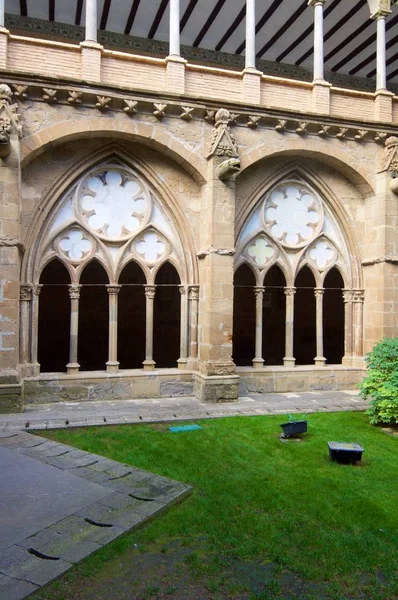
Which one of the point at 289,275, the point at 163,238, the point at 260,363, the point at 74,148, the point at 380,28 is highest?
the point at 380,28

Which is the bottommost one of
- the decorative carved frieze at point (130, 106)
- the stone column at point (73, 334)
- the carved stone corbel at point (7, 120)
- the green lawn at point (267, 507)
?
the green lawn at point (267, 507)

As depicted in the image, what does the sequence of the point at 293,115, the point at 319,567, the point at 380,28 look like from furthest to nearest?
the point at 380,28 → the point at 293,115 → the point at 319,567

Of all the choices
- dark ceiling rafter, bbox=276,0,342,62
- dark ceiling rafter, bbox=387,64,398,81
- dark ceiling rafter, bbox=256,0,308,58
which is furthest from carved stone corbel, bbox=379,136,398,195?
dark ceiling rafter, bbox=387,64,398,81

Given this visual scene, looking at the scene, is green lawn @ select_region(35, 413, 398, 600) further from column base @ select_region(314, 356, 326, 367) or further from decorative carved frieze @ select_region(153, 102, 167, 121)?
decorative carved frieze @ select_region(153, 102, 167, 121)

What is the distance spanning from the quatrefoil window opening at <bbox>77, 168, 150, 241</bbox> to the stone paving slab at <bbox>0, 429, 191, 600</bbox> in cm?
452

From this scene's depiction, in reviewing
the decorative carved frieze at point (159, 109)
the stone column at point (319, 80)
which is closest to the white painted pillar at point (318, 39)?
the stone column at point (319, 80)

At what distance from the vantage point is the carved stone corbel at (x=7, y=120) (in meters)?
7.41

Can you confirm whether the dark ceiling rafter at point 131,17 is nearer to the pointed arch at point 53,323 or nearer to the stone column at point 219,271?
the stone column at point 219,271

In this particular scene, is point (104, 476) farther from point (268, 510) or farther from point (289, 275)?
point (289, 275)

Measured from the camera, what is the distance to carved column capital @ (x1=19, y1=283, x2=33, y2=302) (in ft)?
27.7

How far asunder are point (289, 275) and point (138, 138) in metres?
4.13

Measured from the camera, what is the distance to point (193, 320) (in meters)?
9.56

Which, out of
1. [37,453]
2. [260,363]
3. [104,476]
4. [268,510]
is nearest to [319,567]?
[268,510]

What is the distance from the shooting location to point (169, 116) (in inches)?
350
